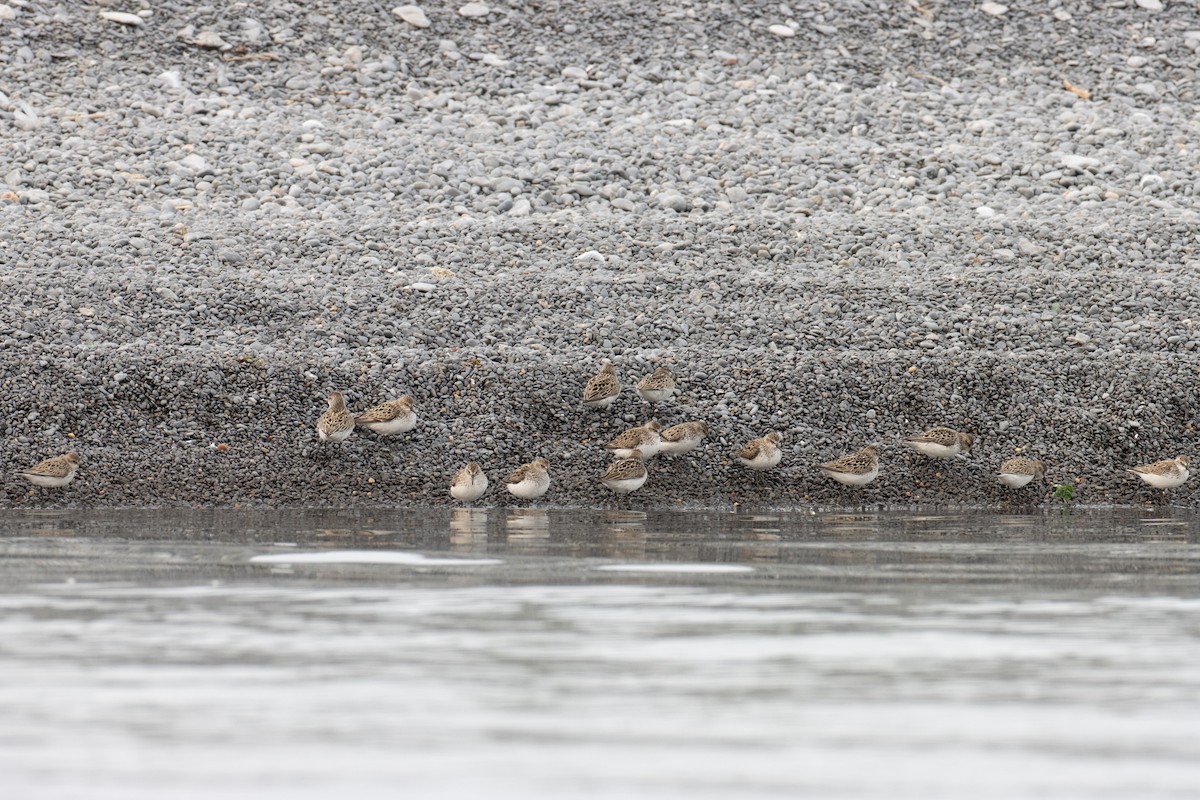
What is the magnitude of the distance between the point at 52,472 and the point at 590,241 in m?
7.12

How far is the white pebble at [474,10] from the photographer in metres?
27.0

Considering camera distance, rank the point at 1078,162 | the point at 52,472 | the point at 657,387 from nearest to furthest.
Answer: the point at 52,472 → the point at 657,387 → the point at 1078,162

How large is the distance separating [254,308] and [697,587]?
29.7ft

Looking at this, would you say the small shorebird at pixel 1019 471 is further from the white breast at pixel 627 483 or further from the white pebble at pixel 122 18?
the white pebble at pixel 122 18

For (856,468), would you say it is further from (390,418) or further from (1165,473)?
(390,418)

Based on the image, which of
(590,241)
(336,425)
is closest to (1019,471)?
(336,425)

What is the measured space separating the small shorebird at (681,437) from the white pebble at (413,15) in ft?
44.1

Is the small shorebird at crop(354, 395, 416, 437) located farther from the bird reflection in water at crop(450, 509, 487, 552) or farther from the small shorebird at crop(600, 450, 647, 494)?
the small shorebird at crop(600, 450, 647, 494)

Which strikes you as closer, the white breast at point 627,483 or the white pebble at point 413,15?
the white breast at point 627,483

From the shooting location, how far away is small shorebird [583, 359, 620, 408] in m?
15.0

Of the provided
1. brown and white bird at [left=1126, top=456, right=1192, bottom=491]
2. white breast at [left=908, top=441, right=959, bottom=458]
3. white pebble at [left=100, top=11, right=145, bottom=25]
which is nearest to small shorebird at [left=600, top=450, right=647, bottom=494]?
white breast at [left=908, top=441, right=959, bottom=458]

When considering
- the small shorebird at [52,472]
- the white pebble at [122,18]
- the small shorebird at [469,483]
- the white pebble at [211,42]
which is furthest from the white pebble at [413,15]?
the small shorebird at [52,472]

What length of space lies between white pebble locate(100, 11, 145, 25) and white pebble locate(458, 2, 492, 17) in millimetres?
4422

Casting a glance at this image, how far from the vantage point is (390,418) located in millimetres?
14461
